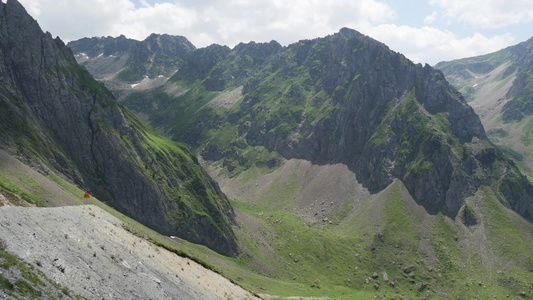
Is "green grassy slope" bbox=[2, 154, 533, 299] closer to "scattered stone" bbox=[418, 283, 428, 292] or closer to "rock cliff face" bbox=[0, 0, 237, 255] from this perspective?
"scattered stone" bbox=[418, 283, 428, 292]

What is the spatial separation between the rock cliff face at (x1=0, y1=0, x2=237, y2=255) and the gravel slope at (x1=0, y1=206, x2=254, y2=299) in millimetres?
74433

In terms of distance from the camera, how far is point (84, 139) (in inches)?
5187

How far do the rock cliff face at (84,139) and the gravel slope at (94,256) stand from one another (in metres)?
74.4

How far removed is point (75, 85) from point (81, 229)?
126193 millimetres

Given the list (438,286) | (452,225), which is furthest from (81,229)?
(452,225)

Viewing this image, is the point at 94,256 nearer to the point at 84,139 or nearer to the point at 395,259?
the point at 84,139

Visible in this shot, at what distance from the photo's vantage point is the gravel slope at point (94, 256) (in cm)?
2988

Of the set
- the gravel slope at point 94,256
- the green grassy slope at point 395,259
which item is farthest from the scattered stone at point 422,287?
the gravel slope at point 94,256

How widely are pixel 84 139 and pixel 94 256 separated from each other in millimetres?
109262

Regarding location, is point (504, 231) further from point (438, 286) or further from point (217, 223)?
point (217, 223)

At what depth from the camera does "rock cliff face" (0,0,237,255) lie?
116 meters

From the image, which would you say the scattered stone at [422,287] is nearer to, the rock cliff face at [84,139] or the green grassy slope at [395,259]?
the green grassy slope at [395,259]

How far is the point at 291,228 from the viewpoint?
7751 inches

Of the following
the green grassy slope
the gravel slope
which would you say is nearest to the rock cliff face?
the green grassy slope
